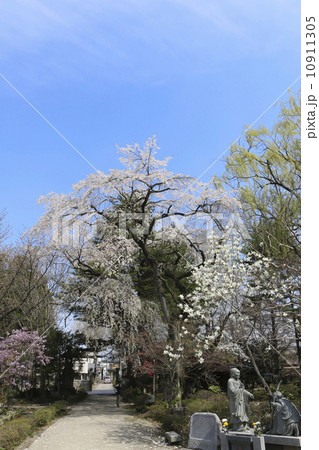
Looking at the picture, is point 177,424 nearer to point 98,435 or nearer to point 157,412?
point 98,435

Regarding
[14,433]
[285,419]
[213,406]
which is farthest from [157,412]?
[285,419]

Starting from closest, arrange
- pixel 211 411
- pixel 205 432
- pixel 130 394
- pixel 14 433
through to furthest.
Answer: pixel 205 432 < pixel 14 433 < pixel 211 411 < pixel 130 394

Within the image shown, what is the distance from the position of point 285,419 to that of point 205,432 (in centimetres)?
213

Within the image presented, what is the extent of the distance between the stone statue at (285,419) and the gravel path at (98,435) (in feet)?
11.0

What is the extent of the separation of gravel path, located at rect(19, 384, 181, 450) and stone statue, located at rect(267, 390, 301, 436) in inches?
132

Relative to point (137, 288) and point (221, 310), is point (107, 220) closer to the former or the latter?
point (137, 288)

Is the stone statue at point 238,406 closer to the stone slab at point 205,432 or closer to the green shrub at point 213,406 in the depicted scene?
the stone slab at point 205,432

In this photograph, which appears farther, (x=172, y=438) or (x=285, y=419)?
(x=172, y=438)

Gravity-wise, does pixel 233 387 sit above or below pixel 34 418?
above

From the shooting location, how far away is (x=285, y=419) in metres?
7.87

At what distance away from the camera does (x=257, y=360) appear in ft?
60.8
